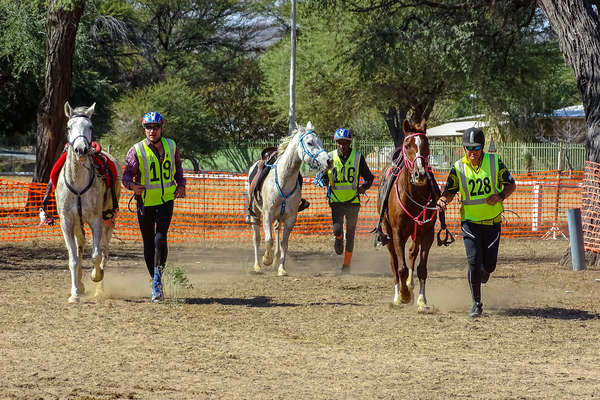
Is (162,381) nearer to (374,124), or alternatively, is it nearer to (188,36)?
(188,36)

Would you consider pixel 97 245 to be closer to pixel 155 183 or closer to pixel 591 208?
pixel 155 183

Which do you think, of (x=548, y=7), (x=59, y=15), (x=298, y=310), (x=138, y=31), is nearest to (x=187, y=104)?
(x=138, y=31)

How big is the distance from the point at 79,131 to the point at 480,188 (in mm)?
4537

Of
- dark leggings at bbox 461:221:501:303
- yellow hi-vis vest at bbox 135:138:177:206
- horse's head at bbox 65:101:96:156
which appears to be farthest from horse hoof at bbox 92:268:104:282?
dark leggings at bbox 461:221:501:303

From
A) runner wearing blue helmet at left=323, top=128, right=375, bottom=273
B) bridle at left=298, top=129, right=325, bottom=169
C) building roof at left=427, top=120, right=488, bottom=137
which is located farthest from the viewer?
building roof at left=427, top=120, right=488, bottom=137

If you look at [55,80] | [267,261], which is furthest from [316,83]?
[267,261]

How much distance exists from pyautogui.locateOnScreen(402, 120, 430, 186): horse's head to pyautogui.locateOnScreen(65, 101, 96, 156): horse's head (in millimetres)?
3555

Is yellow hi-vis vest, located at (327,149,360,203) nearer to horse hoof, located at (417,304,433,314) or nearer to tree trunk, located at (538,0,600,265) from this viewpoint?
horse hoof, located at (417,304,433,314)

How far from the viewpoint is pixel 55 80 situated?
18906mm

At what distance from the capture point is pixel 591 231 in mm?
14648

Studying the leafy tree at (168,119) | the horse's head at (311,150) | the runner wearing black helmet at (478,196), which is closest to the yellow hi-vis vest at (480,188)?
the runner wearing black helmet at (478,196)

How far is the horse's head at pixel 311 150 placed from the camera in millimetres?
12000

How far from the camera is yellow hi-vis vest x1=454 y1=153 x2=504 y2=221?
9375 mm

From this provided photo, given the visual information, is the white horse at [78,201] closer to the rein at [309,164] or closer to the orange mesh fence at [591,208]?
the rein at [309,164]
